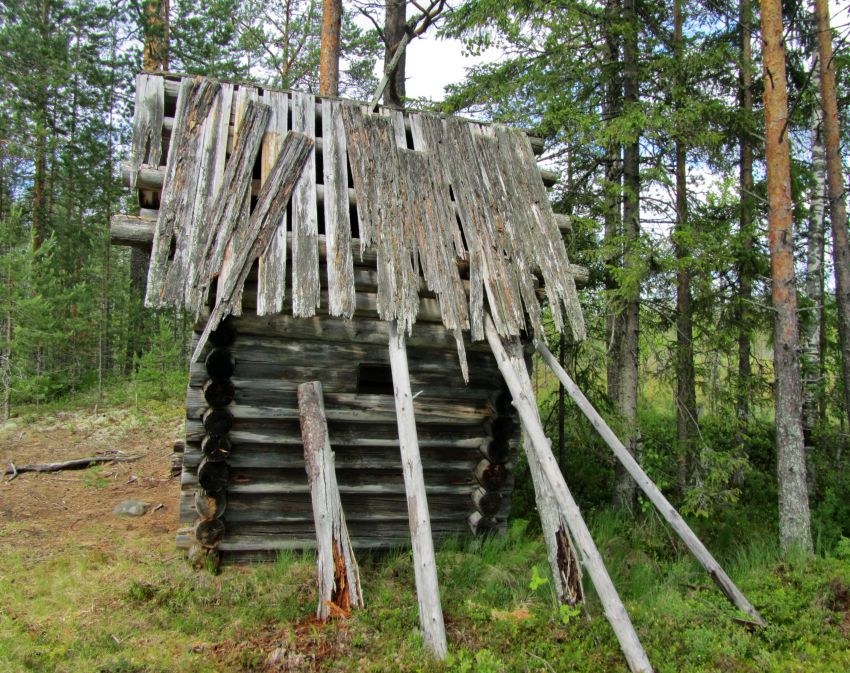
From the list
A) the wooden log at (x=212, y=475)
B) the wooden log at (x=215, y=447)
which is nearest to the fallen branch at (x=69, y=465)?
the wooden log at (x=212, y=475)

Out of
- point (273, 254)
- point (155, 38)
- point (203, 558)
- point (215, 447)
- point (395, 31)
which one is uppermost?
point (155, 38)

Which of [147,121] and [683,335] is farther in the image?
[683,335]

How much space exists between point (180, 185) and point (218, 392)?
6.73 ft

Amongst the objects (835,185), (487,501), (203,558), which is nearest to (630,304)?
(835,185)

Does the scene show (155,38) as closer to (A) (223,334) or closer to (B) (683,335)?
(A) (223,334)

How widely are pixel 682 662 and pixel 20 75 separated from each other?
66.8ft

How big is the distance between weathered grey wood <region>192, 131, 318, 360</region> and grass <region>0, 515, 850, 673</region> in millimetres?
2293

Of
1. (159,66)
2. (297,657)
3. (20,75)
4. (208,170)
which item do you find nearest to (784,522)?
(297,657)

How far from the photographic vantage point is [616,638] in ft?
15.9

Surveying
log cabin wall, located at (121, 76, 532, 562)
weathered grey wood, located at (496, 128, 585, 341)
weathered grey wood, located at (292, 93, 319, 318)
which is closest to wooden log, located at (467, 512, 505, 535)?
log cabin wall, located at (121, 76, 532, 562)

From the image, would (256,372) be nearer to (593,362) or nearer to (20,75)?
(593,362)

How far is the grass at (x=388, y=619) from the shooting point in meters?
4.53

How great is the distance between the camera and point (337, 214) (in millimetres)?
6148

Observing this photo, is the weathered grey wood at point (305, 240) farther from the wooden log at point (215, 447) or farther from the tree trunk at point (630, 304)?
the tree trunk at point (630, 304)
